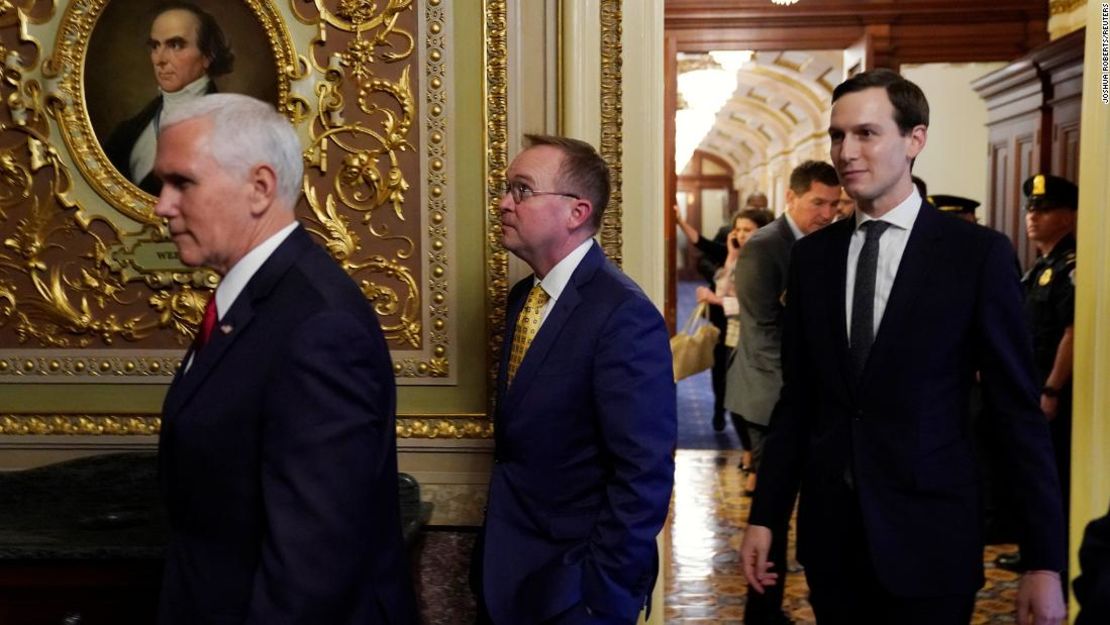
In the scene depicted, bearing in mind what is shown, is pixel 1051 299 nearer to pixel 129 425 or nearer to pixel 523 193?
pixel 523 193

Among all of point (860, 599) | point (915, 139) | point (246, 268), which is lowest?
point (860, 599)

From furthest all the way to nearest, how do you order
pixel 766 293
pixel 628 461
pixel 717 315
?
pixel 717 315 → pixel 766 293 → pixel 628 461

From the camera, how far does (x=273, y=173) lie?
1.86m

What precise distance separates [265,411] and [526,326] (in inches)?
39.3

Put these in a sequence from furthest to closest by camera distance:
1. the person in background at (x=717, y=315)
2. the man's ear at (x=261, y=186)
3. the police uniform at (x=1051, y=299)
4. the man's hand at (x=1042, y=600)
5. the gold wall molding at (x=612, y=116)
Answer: the person in background at (x=717, y=315) → the police uniform at (x=1051, y=299) → the gold wall molding at (x=612, y=116) → the man's hand at (x=1042, y=600) → the man's ear at (x=261, y=186)

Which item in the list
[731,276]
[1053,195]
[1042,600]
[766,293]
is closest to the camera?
[1042,600]

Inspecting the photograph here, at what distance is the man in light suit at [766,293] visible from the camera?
15.9 ft

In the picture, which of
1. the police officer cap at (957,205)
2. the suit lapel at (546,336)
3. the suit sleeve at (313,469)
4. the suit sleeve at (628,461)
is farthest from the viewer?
the police officer cap at (957,205)

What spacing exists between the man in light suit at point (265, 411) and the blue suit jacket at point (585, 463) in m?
0.58

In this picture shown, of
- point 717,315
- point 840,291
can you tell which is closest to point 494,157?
point 840,291

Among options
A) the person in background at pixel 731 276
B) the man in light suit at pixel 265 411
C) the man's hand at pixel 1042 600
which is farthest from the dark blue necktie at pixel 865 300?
the person in background at pixel 731 276

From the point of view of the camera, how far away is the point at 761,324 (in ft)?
16.1

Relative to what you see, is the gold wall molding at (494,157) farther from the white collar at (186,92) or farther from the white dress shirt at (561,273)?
the white collar at (186,92)

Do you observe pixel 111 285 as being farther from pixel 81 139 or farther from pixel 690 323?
pixel 690 323
